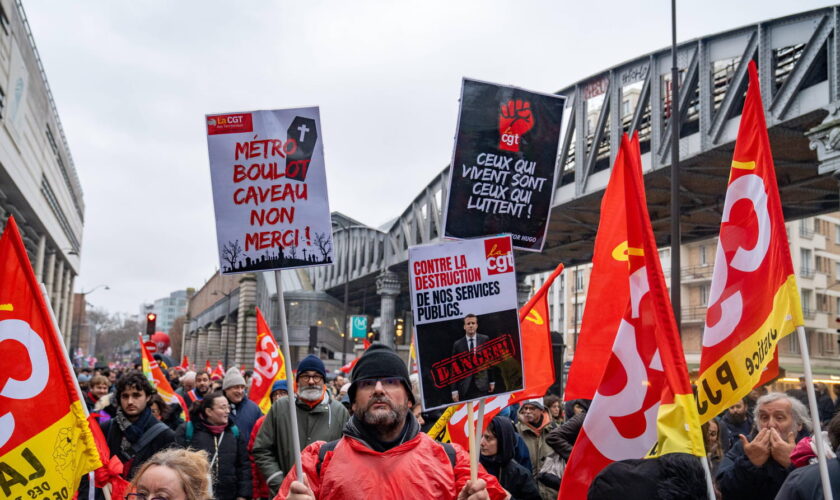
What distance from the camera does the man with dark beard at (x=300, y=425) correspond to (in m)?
5.97

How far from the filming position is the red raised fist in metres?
4.75

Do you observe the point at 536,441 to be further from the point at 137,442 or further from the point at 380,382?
the point at 380,382

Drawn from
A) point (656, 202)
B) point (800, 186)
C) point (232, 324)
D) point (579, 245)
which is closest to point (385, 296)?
point (579, 245)

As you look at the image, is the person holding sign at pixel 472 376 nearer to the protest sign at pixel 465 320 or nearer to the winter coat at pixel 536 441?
the protest sign at pixel 465 320

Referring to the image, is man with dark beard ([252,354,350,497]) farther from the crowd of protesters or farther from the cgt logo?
the cgt logo

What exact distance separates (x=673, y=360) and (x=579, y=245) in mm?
32264

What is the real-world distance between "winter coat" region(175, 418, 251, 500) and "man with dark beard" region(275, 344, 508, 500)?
126 inches

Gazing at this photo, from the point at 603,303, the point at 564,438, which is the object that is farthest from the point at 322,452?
the point at 564,438

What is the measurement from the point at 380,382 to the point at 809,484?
6.16 ft

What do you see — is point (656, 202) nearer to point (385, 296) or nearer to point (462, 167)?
point (385, 296)

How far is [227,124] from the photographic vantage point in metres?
3.74

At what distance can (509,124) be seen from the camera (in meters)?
4.76

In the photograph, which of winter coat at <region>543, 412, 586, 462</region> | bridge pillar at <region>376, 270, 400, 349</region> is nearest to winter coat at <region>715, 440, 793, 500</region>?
winter coat at <region>543, 412, 586, 462</region>

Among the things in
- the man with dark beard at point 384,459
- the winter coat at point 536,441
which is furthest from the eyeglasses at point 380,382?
the winter coat at point 536,441
